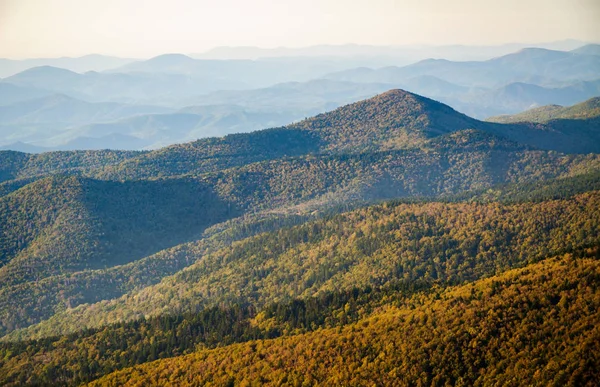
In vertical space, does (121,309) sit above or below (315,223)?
below

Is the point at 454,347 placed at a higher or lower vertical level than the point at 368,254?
higher

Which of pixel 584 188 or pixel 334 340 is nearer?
pixel 334 340

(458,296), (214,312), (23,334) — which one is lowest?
(23,334)

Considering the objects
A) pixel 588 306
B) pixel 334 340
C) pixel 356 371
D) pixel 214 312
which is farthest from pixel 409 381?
pixel 214 312

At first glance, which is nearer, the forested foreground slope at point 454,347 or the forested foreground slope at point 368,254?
the forested foreground slope at point 454,347

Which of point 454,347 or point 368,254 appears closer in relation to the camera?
point 454,347

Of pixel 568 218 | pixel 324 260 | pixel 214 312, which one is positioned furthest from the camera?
pixel 324 260

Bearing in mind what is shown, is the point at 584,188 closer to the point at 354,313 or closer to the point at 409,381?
the point at 354,313

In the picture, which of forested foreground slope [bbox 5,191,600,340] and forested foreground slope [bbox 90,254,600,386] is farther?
forested foreground slope [bbox 5,191,600,340]
